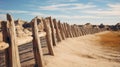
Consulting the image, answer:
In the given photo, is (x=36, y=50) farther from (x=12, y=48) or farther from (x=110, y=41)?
(x=110, y=41)

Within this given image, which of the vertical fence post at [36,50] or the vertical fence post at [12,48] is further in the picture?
the vertical fence post at [36,50]

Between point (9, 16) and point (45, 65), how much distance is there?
247 centimetres

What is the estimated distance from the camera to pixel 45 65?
7.92 metres

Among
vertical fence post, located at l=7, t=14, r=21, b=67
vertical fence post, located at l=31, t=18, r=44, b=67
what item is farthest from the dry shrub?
vertical fence post, located at l=7, t=14, r=21, b=67

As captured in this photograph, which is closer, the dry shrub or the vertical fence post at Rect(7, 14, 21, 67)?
the vertical fence post at Rect(7, 14, 21, 67)

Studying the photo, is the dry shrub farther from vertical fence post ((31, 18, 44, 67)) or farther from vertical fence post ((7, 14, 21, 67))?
vertical fence post ((7, 14, 21, 67))

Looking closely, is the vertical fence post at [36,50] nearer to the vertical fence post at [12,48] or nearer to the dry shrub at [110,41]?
the vertical fence post at [12,48]

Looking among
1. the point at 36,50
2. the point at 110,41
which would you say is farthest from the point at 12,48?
the point at 110,41

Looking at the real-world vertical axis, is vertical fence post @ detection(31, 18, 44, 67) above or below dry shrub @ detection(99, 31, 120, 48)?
above

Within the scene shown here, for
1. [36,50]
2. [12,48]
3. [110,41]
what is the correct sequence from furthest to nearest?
[110,41] → [36,50] → [12,48]

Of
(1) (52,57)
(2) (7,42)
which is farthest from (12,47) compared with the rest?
(1) (52,57)

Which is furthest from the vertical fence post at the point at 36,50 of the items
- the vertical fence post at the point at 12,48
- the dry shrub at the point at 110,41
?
the dry shrub at the point at 110,41

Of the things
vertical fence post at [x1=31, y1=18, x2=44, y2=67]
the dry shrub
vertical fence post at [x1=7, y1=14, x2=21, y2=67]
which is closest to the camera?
vertical fence post at [x1=7, y1=14, x2=21, y2=67]

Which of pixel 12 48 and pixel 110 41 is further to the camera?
pixel 110 41
